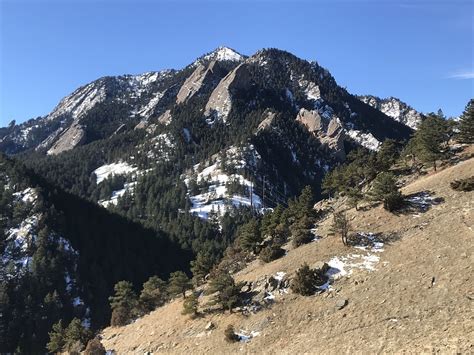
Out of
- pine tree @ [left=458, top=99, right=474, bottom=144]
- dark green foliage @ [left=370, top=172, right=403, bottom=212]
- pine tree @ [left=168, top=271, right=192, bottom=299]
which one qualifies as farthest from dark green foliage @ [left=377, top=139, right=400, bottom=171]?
pine tree @ [left=168, top=271, right=192, bottom=299]

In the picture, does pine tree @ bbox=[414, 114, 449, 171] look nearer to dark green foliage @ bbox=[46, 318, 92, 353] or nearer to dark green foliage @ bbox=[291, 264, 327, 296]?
dark green foliage @ bbox=[291, 264, 327, 296]

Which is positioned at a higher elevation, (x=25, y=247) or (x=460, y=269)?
(x=25, y=247)

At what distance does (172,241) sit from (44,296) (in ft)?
183

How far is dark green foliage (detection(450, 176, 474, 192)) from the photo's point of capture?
5081 centimetres

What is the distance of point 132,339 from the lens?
51375mm

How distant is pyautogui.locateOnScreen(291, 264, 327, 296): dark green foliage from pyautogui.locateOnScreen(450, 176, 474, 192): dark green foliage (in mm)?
20532

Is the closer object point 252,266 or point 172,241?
point 252,266

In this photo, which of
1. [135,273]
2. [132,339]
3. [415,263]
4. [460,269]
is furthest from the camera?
[135,273]

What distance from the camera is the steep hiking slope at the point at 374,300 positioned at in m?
31.8

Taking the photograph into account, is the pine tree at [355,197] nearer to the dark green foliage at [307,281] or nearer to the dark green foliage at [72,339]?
the dark green foliage at [307,281]

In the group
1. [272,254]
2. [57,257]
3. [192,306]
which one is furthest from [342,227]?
[57,257]

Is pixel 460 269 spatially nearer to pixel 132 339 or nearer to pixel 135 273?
pixel 132 339

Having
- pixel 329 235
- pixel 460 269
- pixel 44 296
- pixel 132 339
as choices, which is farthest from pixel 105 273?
pixel 460 269

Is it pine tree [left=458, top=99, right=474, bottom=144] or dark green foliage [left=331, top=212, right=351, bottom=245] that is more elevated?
pine tree [left=458, top=99, right=474, bottom=144]
